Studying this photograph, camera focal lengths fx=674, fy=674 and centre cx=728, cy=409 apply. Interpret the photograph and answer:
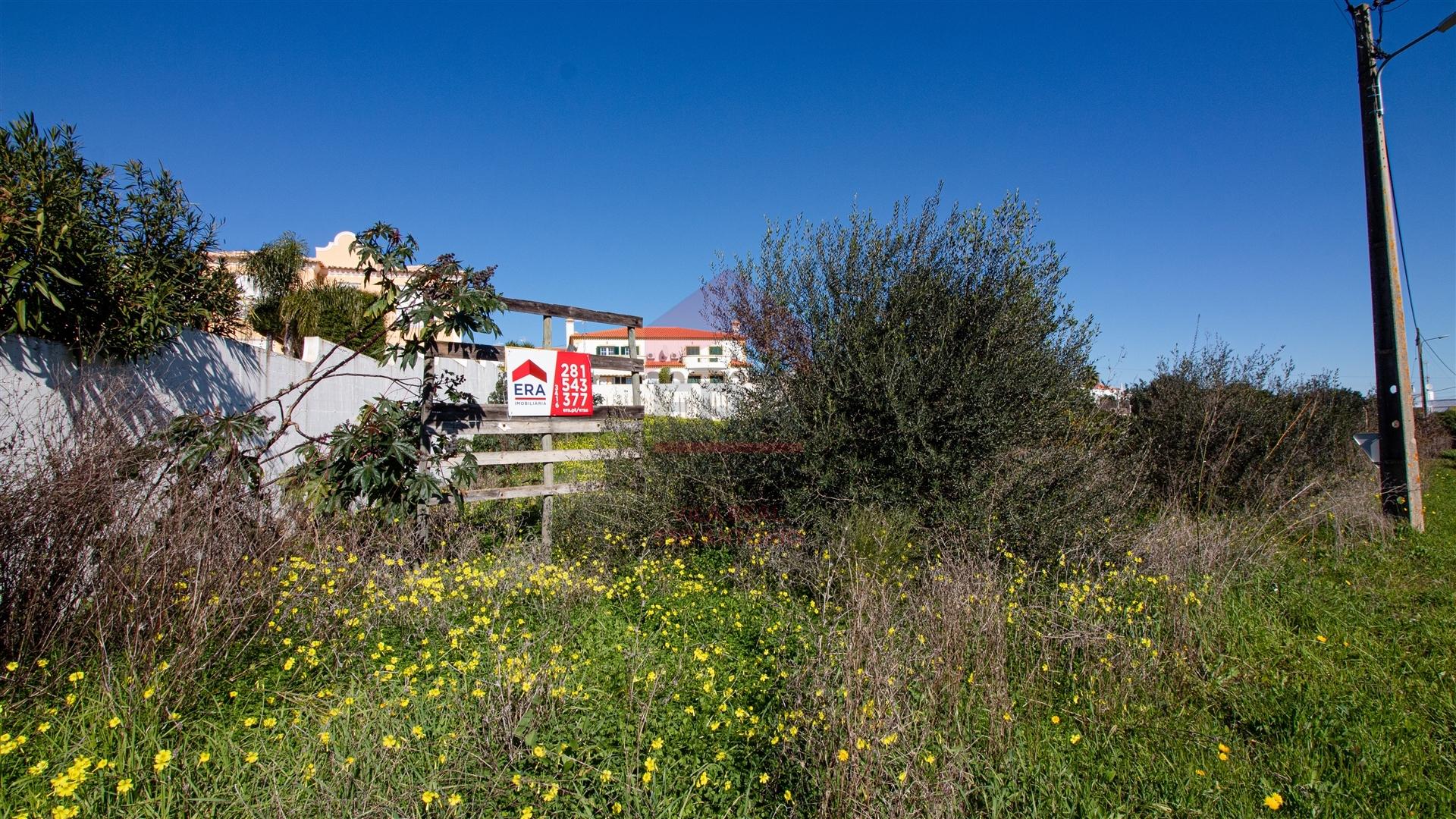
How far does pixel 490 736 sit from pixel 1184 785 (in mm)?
2704

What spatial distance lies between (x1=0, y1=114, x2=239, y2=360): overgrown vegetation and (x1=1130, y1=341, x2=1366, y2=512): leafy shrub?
870 cm

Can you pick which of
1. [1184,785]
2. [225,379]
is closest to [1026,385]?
[1184,785]

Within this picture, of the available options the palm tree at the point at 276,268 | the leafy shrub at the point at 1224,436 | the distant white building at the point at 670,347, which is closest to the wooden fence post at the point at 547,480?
the leafy shrub at the point at 1224,436

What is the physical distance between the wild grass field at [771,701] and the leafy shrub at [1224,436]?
278 centimetres

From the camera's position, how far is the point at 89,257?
4145 mm

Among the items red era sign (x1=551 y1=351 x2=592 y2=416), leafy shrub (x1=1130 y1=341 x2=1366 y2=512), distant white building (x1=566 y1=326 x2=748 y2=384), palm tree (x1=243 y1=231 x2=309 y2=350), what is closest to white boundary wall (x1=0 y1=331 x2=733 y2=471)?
red era sign (x1=551 y1=351 x2=592 y2=416)

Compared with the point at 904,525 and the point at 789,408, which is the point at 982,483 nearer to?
the point at 904,525

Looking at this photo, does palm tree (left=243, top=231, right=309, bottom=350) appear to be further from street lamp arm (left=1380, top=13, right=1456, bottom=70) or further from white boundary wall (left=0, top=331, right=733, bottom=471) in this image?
street lamp arm (left=1380, top=13, right=1456, bottom=70)

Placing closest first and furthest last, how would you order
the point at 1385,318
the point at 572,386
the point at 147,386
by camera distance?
the point at 147,386 → the point at 572,386 → the point at 1385,318

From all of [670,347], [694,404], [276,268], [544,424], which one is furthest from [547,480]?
[670,347]

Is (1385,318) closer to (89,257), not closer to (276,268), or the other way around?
(89,257)

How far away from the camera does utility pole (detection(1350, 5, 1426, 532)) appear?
7086 millimetres

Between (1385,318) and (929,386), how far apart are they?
591 centimetres

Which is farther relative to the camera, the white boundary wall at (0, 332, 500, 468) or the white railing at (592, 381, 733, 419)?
the white railing at (592, 381, 733, 419)
